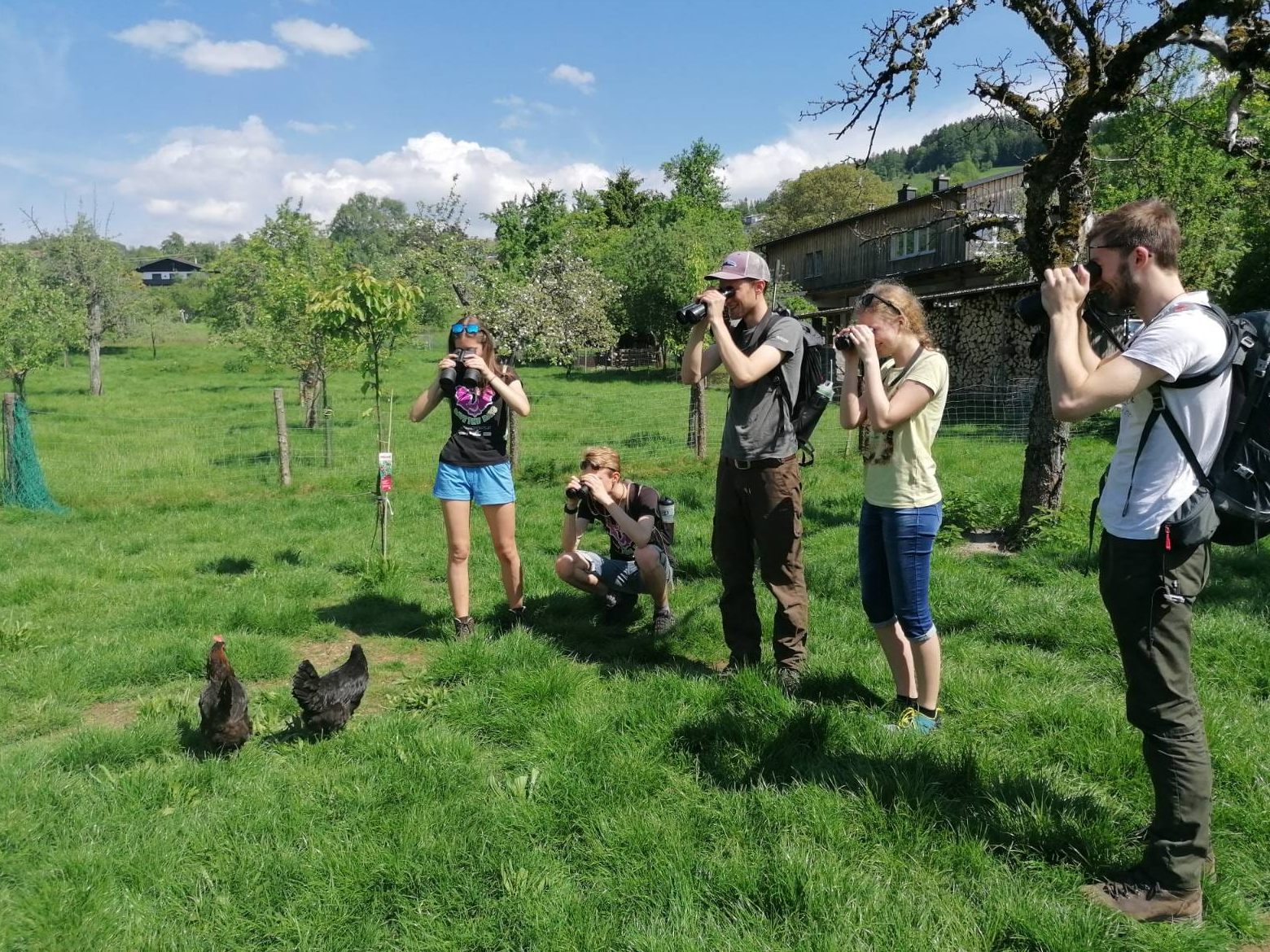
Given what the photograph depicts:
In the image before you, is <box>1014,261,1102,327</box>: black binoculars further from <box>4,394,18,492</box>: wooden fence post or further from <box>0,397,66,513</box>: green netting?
<box>4,394,18,492</box>: wooden fence post

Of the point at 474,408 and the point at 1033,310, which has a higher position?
the point at 1033,310

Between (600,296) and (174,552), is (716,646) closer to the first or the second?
(174,552)

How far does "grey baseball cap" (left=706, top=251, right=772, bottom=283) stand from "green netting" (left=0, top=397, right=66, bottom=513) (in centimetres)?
936

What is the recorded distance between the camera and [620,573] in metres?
5.32

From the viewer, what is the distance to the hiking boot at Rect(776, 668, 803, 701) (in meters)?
4.12

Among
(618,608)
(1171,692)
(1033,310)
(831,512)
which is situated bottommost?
(618,608)

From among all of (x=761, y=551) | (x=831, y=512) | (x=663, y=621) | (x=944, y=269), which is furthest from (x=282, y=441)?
(x=944, y=269)

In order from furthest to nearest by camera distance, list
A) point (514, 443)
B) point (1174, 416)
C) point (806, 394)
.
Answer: point (514, 443), point (806, 394), point (1174, 416)

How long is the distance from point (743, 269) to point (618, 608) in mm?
2390

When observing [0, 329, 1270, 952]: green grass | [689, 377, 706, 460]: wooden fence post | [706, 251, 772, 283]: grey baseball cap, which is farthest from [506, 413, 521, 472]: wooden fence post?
[706, 251, 772, 283]: grey baseball cap

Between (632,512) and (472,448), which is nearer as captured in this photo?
(472,448)

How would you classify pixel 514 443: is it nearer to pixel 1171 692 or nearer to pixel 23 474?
pixel 23 474

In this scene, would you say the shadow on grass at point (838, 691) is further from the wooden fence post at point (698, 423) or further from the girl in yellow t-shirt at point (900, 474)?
the wooden fence post at point (698, 423)

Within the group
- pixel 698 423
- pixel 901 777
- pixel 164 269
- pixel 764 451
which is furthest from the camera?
pixel 164 269
